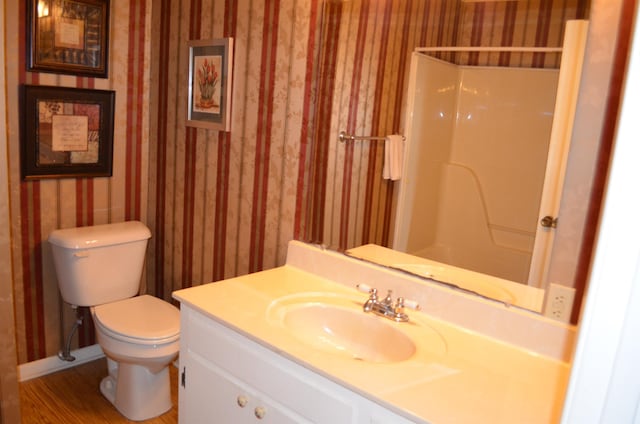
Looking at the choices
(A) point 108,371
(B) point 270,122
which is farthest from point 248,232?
(A) point 108,371

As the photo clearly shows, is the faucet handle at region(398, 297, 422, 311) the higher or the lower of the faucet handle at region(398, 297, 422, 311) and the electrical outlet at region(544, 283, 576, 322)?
the lower

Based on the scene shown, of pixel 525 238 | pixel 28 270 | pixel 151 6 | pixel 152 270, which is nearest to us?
pixel 525 238

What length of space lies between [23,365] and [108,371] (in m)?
0.41

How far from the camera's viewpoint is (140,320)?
7.92 ft

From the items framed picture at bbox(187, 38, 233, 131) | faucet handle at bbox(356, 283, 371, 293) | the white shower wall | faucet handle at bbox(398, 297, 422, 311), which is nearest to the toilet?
framed picture at bbox(187, 38, 233, 131)

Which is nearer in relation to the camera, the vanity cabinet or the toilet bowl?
the vanity cabinet

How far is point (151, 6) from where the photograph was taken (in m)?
2.76

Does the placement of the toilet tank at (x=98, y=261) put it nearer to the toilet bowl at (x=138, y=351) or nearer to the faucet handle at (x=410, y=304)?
the toilet bowl at (x=138, y=351)

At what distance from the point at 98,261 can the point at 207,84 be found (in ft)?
3.32

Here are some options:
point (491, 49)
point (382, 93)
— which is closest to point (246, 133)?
point (382, 93)

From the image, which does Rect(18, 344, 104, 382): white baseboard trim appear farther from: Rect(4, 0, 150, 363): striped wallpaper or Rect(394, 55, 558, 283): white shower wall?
Rect(394, 55, 558, 283): white shower wall

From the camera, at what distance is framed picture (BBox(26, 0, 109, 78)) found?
2398 mm

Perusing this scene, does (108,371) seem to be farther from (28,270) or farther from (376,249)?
(376,249)

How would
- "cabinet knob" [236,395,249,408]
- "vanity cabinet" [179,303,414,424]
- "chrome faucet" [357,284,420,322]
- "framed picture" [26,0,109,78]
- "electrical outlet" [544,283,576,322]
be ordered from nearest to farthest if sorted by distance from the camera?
"vanity cabinet" [179,303,414,424] → "electrical outlet" [544,283,576,322] → "cabinet knob" [236,395,249,408] → "chrome faucet" [357,284,420,322] → "framed picture" [26,0,109,78]
